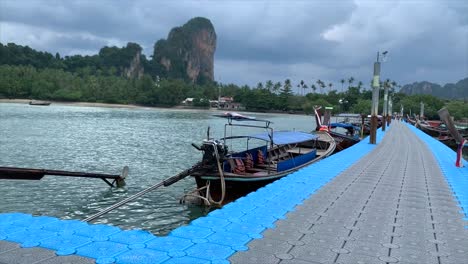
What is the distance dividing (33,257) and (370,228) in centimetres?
486

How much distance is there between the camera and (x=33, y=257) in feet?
15.0

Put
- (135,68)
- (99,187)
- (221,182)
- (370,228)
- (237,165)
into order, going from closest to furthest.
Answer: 1. (370,228)
2. (221,182)
3. (237,165)
4. (99,187)
5. (135,68)

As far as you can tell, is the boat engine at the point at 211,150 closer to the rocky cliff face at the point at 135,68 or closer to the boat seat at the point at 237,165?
the boat seat at the point at 237,165

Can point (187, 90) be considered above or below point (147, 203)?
above

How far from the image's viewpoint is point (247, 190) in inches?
495

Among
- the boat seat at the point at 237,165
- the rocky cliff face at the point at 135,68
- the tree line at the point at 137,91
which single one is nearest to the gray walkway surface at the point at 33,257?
the boat seat at the point at 237,165

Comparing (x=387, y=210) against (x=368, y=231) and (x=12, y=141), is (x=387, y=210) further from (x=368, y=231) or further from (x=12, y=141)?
(x=12, y=141)

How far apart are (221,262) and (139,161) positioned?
18.6 m

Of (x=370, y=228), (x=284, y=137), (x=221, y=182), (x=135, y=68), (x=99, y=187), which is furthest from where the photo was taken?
(x=135, y=68)

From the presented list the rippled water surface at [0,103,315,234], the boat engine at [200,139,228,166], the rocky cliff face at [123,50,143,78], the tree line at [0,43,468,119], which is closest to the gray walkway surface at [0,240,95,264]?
the rippled water surface at [0,103,315,234]

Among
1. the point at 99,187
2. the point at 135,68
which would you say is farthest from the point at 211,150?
the point at 135,68

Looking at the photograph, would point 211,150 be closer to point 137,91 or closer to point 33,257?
point 33,257

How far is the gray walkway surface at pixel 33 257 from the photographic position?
447 centimetres

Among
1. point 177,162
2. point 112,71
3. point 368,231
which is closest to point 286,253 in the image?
point 368,231
